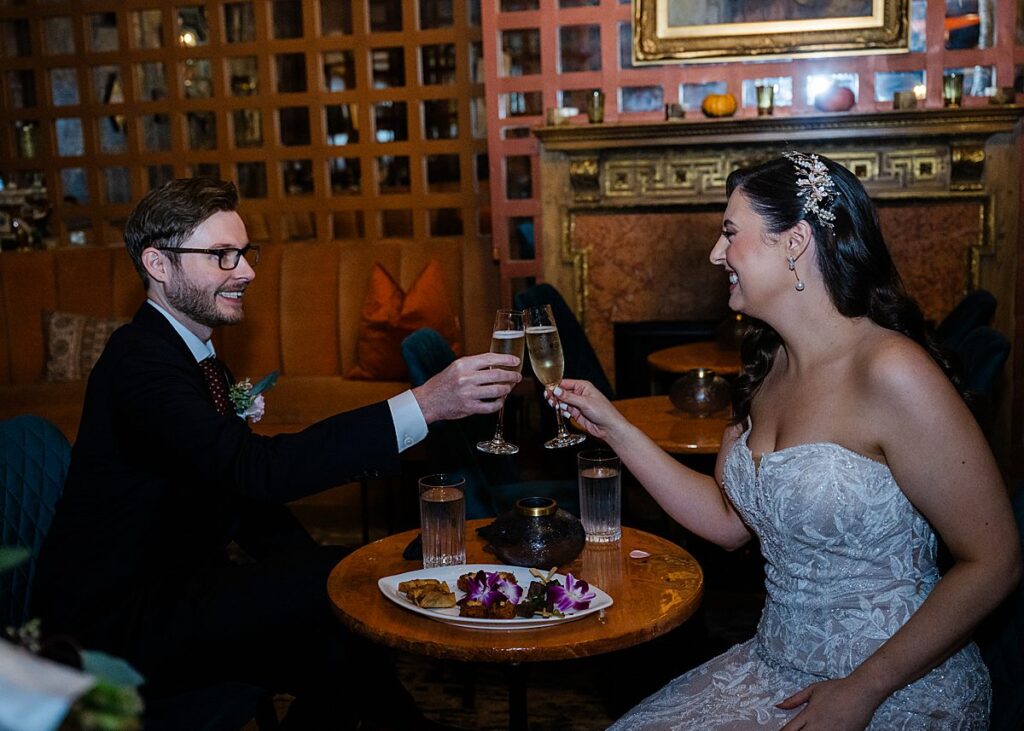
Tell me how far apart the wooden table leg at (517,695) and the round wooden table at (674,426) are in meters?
1.07

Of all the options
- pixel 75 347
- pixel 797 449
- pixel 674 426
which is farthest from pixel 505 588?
pixel 75 347

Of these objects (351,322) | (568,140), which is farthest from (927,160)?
Answer: (351,322)

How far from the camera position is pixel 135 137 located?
246 inches

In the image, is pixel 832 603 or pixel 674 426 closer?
pixel 832 603

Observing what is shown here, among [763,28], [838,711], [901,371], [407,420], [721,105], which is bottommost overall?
[838,711]

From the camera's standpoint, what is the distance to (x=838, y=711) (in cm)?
157

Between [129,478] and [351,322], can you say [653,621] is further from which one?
[351,322]

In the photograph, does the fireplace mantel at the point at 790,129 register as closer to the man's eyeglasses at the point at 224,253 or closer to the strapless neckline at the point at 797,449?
the man's eyeglasses at the point at 224,253

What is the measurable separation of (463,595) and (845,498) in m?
0.64

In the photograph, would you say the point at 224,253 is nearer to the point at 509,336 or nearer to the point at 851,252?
the point at 509,336

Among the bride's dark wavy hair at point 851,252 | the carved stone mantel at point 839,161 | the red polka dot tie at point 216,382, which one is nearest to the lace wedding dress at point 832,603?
the bride's dark wavy hair at point 851,252

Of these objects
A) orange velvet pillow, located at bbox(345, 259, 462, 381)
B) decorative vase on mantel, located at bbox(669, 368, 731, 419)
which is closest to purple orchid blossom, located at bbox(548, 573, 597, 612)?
decorative vase on mantel, located at bbox(669, 368, 731, 419)

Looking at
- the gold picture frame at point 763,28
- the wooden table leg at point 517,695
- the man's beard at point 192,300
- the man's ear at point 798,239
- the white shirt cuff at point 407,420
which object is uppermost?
the gold picture frame at point 763,28

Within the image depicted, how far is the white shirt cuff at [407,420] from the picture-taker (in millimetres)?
1997
